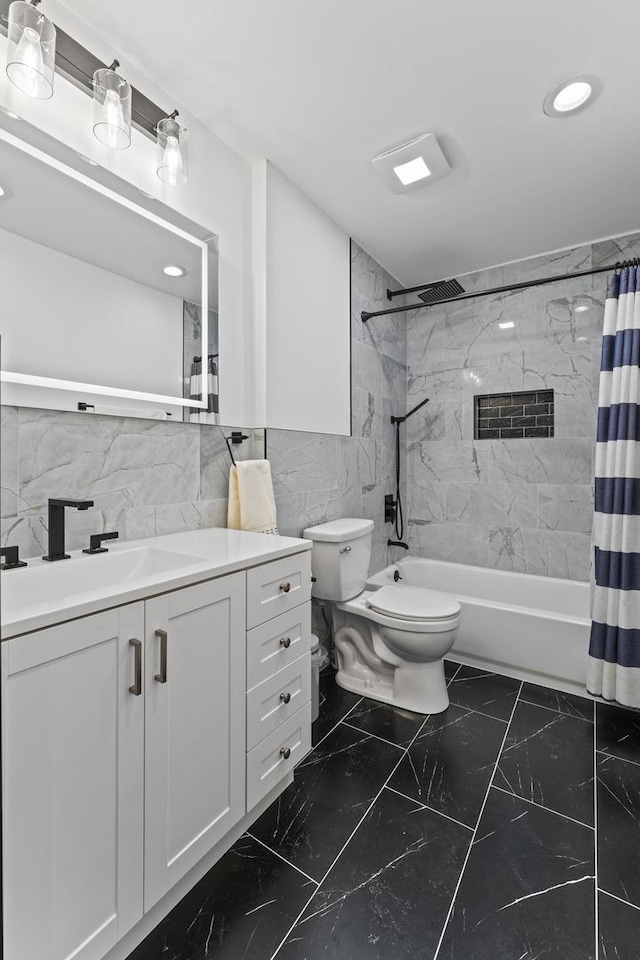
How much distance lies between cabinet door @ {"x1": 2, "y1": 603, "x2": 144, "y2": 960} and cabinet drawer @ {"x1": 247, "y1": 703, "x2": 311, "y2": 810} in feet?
1.27

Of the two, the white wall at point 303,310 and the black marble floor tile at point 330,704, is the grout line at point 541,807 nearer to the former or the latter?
the black marble floor tile at point 330,704

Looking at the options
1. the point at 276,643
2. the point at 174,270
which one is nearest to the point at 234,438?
the point at 174,270

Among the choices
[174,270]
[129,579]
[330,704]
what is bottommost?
[330,704]

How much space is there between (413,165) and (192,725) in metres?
2.35

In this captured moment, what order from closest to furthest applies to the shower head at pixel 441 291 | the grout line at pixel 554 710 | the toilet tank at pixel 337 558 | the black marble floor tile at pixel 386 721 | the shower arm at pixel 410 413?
the black marble floor tile at pixel 386 721, the grout line at pixel 554 710, the toilet tank at pixel 337 558, the shower head at pixel 441 291, the shower arm at pixel 410 413

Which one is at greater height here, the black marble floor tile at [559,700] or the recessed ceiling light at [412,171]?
the recessed ceiling light at [412,171]

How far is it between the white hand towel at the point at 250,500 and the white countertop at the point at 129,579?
0.10m

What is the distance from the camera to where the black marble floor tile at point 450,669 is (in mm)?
2367

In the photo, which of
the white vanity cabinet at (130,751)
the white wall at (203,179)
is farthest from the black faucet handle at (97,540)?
the white wall at (203,179)

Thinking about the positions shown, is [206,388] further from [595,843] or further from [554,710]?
[554,710]

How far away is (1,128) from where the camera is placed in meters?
1.15

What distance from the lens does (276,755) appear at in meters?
1.41

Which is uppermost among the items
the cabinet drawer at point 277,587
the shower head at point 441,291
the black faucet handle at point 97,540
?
the shower head at point 441,291

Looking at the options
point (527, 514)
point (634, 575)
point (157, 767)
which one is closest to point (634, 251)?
point (527, 514)
